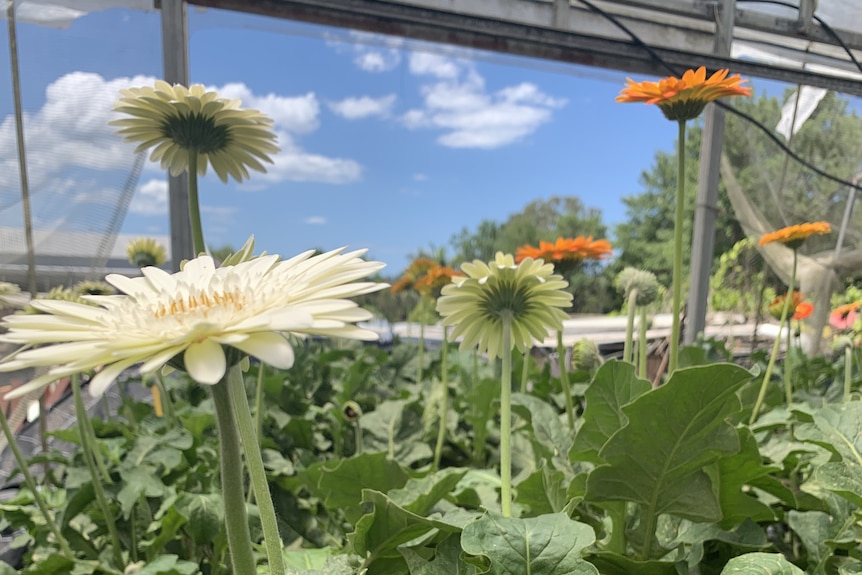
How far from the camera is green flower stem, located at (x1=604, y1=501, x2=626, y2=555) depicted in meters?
0.47

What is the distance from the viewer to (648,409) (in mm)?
395

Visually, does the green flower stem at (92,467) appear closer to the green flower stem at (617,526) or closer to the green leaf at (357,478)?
the green leaf at (357,478)

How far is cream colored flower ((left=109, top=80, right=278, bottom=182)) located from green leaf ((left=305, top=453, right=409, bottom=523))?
0.98 feet

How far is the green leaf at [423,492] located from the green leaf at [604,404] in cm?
10

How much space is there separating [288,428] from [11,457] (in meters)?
0.53

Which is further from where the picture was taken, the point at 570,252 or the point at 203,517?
the point at 570,252

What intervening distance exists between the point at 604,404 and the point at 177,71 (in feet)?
4.23

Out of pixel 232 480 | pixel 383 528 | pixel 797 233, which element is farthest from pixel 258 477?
pixel 797 233

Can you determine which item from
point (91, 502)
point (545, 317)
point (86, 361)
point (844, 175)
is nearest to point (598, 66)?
point (844, 175)

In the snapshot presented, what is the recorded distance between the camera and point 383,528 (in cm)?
39

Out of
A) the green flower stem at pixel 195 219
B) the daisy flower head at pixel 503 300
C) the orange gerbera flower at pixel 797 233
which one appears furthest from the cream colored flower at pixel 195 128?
the orange gerbera flower at pixel 797 233

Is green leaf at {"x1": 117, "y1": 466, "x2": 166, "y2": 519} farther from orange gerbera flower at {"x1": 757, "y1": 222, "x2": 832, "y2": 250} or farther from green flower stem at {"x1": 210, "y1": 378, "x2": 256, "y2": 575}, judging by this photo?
orange gerbera flower at {"x1": 757, "y1": 222, "x2": 832, "y2": 250}

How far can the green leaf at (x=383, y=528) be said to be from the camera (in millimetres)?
376

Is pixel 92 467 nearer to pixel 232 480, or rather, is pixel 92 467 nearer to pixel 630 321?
pixel 232 480
